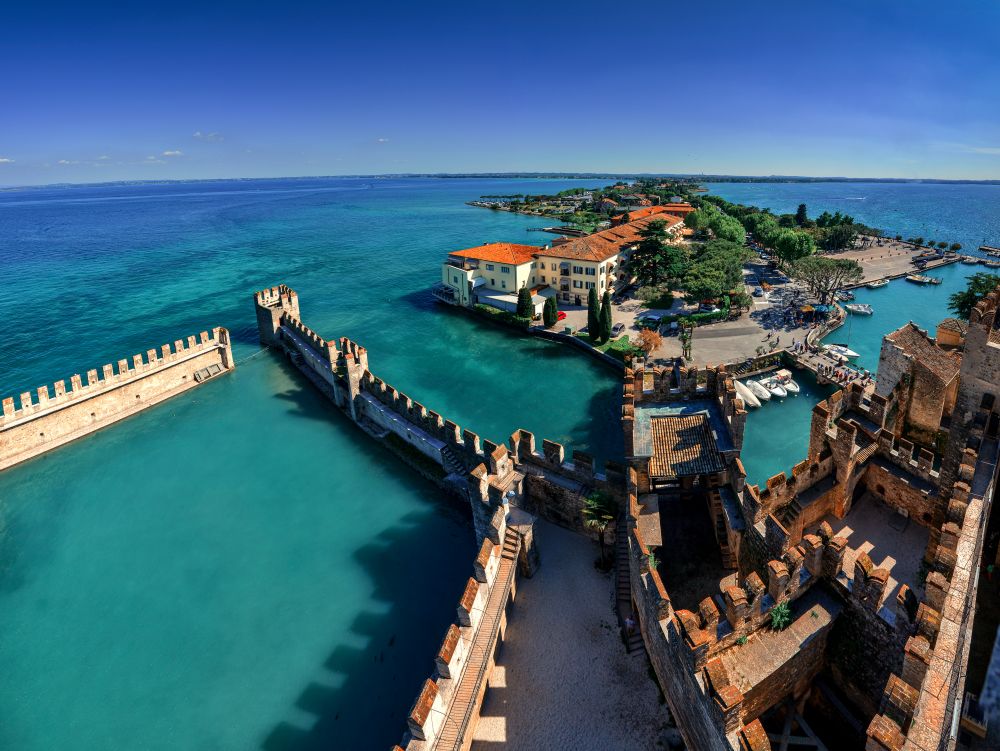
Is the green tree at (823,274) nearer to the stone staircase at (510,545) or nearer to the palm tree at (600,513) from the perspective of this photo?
the palm tree at (600,513)

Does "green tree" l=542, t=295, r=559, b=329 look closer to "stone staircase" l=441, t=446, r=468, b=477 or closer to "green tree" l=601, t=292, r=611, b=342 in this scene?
"green tree" l=601, t=292, r=611, b=342

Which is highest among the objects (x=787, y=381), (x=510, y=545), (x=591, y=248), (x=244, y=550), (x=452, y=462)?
(x=591, y=248)

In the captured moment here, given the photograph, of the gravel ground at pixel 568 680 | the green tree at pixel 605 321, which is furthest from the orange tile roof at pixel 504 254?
the gravel ground at pixel 568 680

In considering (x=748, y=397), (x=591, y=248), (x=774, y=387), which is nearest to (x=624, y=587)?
(x=748, y=397)

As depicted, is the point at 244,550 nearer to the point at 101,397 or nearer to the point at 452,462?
the point at 452,462

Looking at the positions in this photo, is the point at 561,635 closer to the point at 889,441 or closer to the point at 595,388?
the point at 889,441
